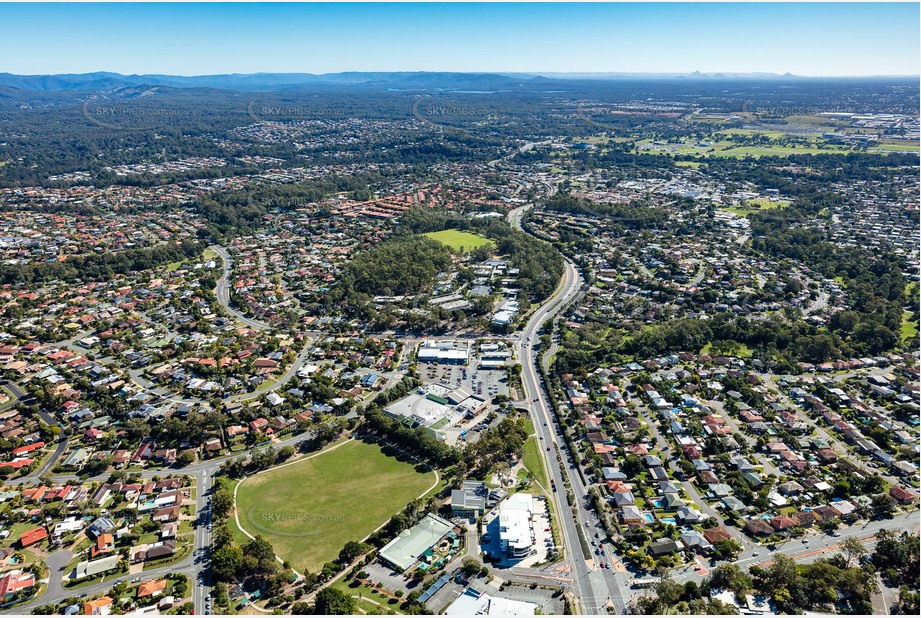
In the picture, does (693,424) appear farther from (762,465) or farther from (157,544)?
(157,544)

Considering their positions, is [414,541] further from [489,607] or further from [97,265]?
[97,265]

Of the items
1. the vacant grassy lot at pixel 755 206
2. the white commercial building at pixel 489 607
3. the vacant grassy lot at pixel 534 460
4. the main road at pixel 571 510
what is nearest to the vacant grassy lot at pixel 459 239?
the main road at pixel 571 510

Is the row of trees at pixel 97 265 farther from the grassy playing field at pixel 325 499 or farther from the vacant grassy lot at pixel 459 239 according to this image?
the grassy playing field at pixel 325 499

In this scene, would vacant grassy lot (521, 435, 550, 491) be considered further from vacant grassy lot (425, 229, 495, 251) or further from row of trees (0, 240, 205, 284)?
row of trees (0, 240, 205, 284)

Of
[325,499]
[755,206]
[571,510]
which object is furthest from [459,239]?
[571,510]

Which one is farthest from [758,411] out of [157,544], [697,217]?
[697,217]
